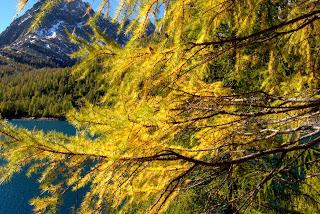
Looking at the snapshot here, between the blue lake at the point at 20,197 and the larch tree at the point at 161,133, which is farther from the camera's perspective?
the blue lake at the point at 20,197

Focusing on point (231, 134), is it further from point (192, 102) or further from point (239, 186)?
point (239, 186)

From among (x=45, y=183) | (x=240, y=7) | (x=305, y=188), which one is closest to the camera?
(x=45, y=183)

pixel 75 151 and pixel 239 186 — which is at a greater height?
pixel 75 151

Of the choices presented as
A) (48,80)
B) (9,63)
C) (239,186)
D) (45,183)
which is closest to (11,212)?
(239,186)

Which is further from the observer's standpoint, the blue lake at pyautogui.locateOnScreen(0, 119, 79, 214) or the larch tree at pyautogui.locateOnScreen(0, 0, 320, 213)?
the blue lake at pyautogui.locateOnScreen(0, 119, 79, 214)

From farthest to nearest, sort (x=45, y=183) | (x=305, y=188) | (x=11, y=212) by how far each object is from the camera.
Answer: (x=11, y=212) → (x=305, y=188) → (x=45, y=183)

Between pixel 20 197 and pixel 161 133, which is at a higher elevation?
pixel 161 133

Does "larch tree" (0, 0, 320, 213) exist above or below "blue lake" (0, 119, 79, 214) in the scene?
above

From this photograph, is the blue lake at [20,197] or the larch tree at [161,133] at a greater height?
the larch tree at [161,133]

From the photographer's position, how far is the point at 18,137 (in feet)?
7.50

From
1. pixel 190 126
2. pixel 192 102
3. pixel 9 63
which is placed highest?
pixel 9 63

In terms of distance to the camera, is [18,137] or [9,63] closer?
[18,137]

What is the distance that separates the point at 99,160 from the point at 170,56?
0.94m

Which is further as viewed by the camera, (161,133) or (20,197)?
(20,197)
